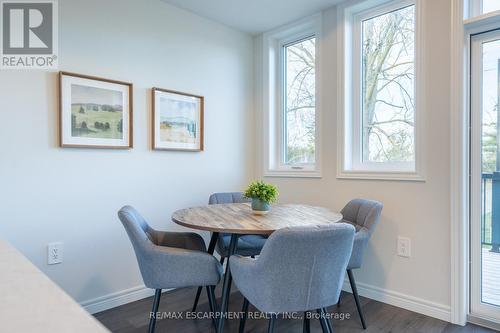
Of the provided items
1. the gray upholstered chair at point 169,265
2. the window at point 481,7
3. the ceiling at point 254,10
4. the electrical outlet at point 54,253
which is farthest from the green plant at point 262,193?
the window at point 481,7

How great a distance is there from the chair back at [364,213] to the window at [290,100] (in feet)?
2.33

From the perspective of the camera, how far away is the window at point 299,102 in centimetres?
315

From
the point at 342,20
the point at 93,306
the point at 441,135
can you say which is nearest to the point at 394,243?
the point at 441,135

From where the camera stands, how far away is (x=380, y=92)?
2686 millimetres

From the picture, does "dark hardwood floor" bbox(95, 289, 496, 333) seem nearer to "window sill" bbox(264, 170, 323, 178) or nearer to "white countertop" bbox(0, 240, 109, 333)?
"window sill" bbox(264, 170, 323, 178)

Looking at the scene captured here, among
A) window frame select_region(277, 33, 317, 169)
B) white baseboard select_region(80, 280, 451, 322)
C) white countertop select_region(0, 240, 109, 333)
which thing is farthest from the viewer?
window frame select_region(277, 33, 317, 169)

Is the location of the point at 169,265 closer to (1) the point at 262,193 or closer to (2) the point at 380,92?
(1) the point at 262,193

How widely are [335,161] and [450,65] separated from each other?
1.11 meters

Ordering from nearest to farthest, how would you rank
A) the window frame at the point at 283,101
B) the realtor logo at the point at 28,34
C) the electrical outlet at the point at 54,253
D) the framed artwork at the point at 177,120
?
the realtor logo at the point at 28,34
the electrical outlet at the point at 54,253
the framed artwork at the point at 177,120
the window frame at the point at 283,101

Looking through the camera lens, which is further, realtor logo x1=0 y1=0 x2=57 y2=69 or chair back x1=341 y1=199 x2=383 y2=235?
chair back x1=341 y1=199 x2=383 y2=235

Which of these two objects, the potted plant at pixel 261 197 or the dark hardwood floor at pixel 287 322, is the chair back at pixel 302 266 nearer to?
the potted plant at pixel 261 197

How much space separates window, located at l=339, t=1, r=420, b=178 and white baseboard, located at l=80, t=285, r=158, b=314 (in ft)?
6.57

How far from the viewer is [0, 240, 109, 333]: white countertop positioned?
20.4 inches

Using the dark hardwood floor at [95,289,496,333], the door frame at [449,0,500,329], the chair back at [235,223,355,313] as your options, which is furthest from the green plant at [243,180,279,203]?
the door frame at [449,0,500,329]
